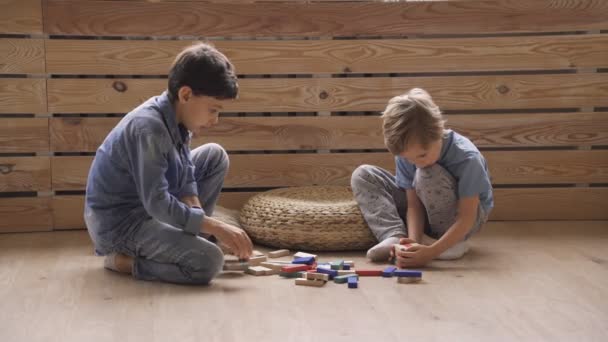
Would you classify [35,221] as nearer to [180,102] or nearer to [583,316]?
[180,102]

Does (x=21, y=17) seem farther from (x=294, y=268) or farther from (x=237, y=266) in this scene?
(x=294, y=268)

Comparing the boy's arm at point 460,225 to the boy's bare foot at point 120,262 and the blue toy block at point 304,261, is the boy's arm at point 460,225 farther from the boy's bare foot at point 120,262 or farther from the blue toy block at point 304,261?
the boy's bare foot at point 120,262

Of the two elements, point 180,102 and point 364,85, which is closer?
point 180,102

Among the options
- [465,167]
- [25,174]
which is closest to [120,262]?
[25,174]

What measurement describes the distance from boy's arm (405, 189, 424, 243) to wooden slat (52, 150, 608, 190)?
1.93 ft

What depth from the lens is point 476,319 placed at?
7.31ft

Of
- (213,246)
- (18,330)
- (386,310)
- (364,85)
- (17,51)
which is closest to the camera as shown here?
(18,330)

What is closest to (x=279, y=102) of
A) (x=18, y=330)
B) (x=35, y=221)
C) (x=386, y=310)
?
(x=35, y=221)

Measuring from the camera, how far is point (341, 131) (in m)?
3.61

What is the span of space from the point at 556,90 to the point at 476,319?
1.76m

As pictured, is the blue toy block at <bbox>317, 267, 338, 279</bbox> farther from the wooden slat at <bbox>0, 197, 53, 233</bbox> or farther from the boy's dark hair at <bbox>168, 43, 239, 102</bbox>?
the wooden slat at <bbox>0, 197, 53, 233</bbox>

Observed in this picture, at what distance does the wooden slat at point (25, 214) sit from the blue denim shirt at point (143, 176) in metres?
0.83

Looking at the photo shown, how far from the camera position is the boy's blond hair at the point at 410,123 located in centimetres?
267

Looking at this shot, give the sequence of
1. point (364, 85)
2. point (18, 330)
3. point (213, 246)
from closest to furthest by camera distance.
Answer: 1. point (18, 330)
2. point (213, 246)
3. point (364, 85)
